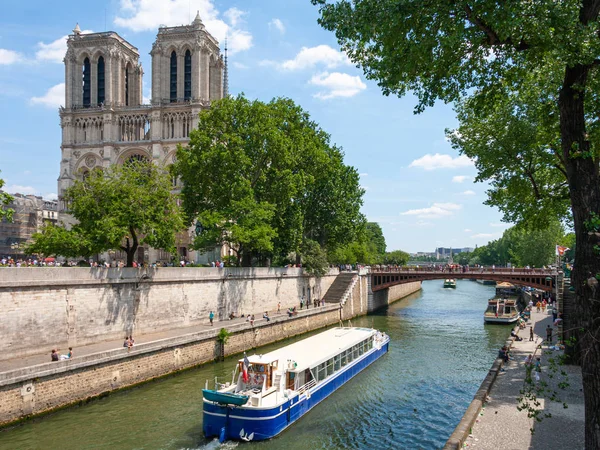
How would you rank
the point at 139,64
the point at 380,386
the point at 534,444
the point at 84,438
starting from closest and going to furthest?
the point at 534,444 < the point at 84,438 < the point at 380,386 < the point at 139,64

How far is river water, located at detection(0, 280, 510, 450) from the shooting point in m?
18.6

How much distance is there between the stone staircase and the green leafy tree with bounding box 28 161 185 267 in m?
25.2

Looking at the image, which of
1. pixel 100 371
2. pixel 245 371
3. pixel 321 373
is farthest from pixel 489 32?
pixel 100 371

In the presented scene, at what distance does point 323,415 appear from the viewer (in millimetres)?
21875

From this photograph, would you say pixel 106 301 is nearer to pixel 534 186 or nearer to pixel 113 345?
pixel 113 345

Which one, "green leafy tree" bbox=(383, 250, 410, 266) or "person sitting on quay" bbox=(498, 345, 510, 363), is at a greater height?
"green leafy tree" bbox=(383, 250, 410, 266)

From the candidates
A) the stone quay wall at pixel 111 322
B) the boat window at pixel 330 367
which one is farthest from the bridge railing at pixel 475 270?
the boat window at pixel 330 367

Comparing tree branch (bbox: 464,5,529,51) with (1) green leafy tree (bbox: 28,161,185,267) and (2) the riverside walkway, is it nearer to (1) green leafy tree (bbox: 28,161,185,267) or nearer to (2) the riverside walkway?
(2) the riverside walkway

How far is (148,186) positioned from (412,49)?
2256 cm

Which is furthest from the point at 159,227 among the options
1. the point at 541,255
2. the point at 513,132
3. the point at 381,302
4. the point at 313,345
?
the point at 541,255

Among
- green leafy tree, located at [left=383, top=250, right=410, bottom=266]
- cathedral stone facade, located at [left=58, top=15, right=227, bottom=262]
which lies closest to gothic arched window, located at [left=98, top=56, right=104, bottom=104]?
cathedral stone facade, located at [left=58, top=15, right=227, bottom=262]

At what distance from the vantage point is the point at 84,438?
18.6 metres

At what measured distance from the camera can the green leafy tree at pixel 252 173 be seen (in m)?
40.3

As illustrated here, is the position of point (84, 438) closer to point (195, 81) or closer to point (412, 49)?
point (412, 49)
